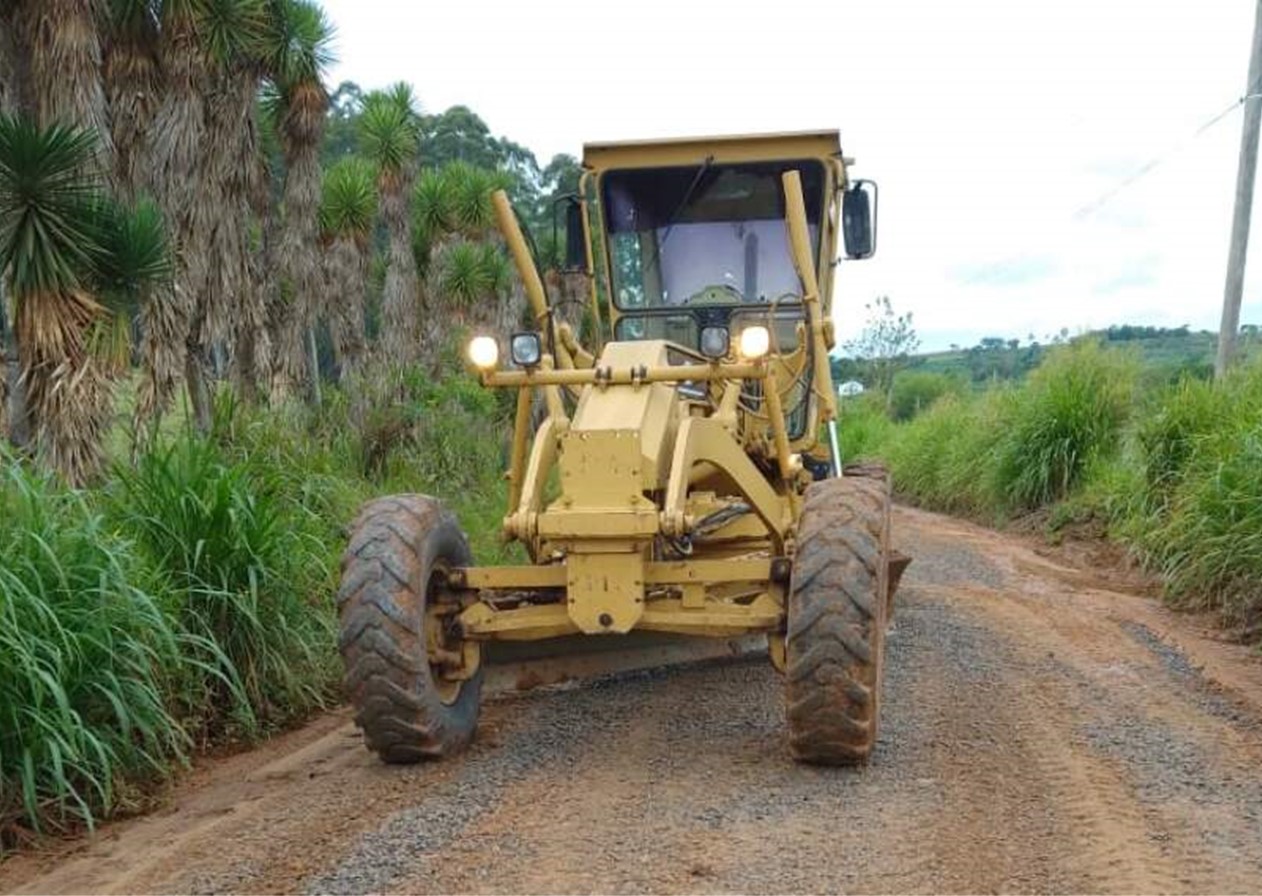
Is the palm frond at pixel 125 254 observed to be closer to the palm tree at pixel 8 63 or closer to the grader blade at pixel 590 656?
the palm tree at pixel 8 63

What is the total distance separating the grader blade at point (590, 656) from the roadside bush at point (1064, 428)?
28.3 feet

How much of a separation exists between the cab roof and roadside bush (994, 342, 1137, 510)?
25.2 ft

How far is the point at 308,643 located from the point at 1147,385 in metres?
11.3

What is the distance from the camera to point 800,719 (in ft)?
16.5

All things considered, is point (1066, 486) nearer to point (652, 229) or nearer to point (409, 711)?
point (652, 229)

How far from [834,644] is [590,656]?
196 centimetres

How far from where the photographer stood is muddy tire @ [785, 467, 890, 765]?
4.98 meters

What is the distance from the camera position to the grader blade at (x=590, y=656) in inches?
256

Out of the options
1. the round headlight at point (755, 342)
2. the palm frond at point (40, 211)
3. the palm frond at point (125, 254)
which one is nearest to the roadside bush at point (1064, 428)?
the round headlight at point (755, 342)

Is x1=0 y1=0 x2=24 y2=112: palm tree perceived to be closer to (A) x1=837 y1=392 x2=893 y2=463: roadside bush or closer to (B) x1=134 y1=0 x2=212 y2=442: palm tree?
(B) x1=134 y1=0 x2=212 y2=442: palm tree

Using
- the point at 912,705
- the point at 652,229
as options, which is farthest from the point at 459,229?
the point at 912,705

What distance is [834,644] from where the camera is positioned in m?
4.99

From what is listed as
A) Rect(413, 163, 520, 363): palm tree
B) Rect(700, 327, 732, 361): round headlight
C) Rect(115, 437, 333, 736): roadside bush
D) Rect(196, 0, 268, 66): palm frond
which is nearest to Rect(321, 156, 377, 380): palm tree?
Rect(413, 163, 520, 363): palm tree

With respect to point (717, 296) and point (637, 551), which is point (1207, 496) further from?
point (637, 551)
